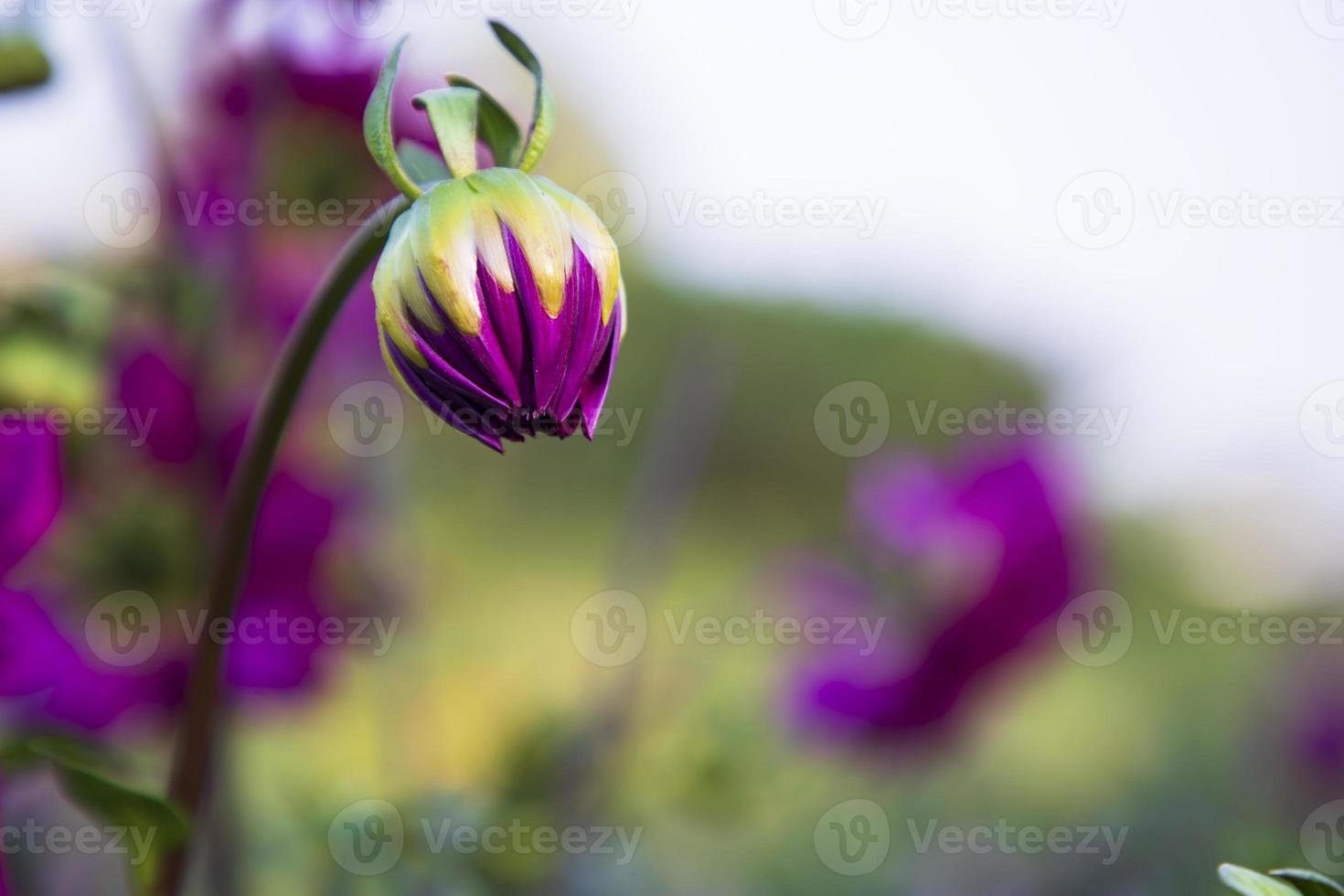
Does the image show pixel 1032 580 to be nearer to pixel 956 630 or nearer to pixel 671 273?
pixel 956 630

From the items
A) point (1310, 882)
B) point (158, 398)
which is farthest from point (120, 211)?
point (1310, 882)

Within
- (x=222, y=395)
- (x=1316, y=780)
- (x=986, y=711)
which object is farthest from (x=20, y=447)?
(x=1316, y=780)

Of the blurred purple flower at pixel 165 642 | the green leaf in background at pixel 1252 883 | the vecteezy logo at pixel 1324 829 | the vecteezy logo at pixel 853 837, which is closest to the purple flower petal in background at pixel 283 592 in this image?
the blurred purple flower at pixel 165 642

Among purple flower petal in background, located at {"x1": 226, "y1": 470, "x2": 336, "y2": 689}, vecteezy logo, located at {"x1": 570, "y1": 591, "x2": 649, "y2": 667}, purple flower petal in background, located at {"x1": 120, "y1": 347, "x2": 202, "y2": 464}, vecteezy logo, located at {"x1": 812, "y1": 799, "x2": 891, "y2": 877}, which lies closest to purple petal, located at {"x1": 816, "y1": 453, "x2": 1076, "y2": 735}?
vecteezy logo, located at {"x1": 570, "y1": 591, "x2": 649, "y2": 667}
